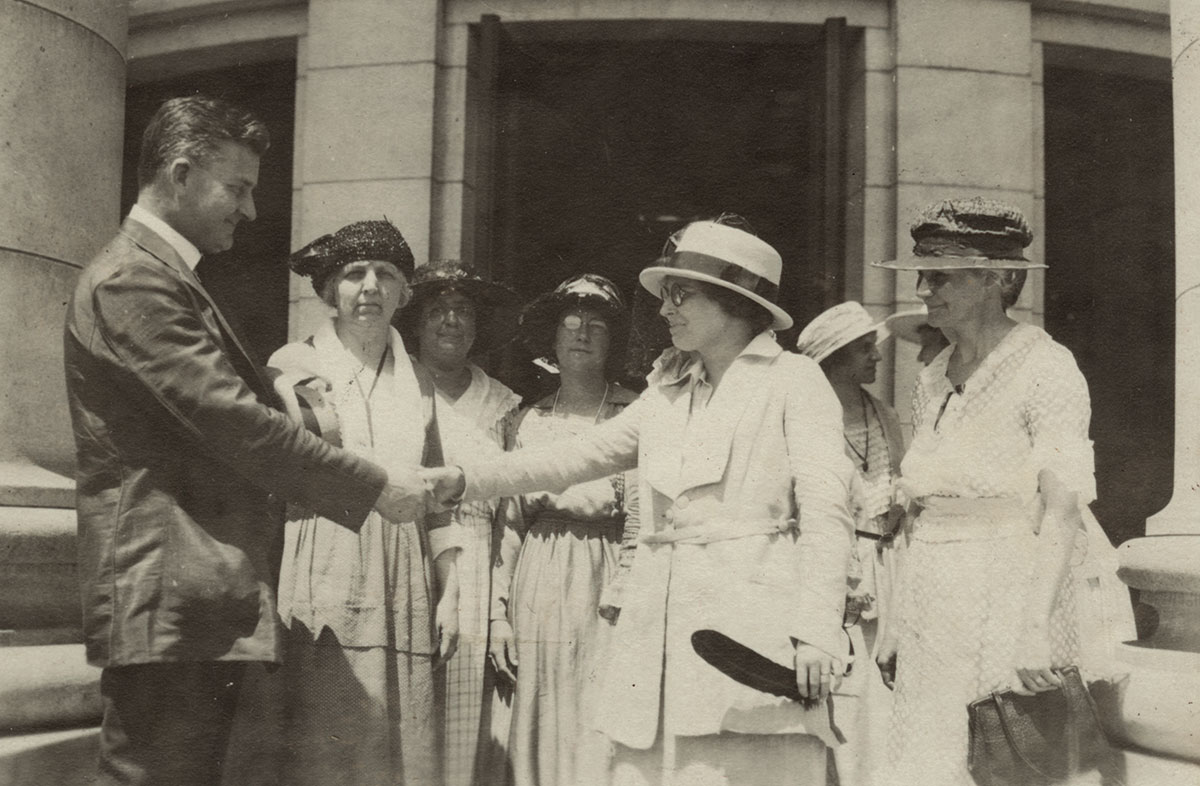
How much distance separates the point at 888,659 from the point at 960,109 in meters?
3.73

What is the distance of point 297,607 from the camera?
3680mm

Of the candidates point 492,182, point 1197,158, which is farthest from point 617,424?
point 492,182

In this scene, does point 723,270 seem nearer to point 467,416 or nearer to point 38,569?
point 467,416

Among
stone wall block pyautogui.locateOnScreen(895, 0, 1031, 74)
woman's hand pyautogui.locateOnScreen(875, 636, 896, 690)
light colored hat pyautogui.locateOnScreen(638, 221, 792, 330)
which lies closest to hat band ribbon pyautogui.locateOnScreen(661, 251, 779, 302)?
light colored hat pyautogui.locateOnScreen(638, 221, 792, 330)

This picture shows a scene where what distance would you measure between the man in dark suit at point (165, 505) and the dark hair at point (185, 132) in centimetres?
17

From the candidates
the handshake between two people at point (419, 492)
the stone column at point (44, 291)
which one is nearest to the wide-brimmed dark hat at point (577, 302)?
the handshake between two people at point (419, 492)

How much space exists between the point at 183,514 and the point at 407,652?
3.96ft

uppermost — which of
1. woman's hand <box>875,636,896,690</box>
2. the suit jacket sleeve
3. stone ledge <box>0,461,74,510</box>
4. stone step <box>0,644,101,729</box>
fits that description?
the suit jacket sleeve

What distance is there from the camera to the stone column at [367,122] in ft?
20.4

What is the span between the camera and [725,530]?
2.95 m

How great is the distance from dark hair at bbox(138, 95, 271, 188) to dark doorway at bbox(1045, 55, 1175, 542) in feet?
17.7

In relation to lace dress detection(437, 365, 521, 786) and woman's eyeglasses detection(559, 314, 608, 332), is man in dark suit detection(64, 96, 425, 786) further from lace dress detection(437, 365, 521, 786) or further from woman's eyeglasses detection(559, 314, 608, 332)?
woman's eyeglasses detection(559, 314, 608, 332)

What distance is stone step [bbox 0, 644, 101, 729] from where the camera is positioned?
11.2ft

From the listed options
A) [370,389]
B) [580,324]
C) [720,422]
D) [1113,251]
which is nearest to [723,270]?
[720,422]
